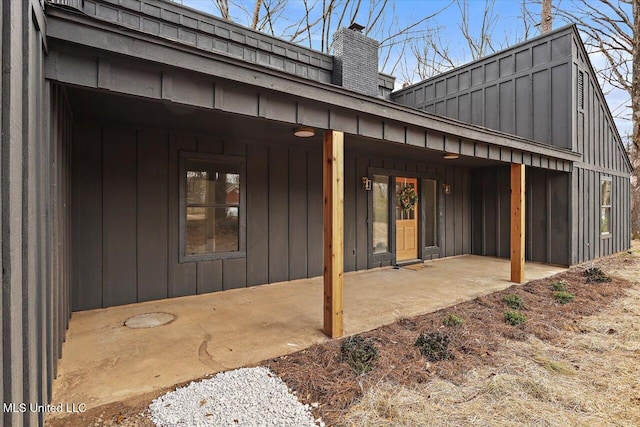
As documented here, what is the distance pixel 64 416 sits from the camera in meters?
1.89

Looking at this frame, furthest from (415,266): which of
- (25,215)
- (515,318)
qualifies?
(25,215)

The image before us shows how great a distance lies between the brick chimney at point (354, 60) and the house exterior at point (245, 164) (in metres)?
0.04

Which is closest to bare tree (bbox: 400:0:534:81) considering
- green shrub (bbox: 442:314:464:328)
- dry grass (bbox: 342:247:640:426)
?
green shrub (bbox: 442:314:464:328)

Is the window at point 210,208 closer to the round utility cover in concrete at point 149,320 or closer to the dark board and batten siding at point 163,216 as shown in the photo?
the dark board and batten siding at point 163,216


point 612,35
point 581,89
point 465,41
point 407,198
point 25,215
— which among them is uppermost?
point 465,41

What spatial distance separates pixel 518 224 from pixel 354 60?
173 inches

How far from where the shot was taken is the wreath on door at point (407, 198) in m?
6.81

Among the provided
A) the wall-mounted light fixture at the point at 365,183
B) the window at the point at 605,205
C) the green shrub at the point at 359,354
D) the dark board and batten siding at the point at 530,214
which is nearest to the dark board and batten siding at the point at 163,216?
the wall-mounted light fixture at the point at 365,183

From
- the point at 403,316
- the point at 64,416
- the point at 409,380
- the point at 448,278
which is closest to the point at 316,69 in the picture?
the point at 448,278

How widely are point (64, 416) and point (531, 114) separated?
28.8 feet

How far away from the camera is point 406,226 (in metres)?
6.93

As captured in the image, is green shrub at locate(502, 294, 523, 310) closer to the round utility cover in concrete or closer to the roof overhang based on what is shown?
the roof overhang

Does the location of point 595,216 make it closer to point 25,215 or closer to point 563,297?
point 563,297

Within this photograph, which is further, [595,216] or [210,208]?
[595,216]
